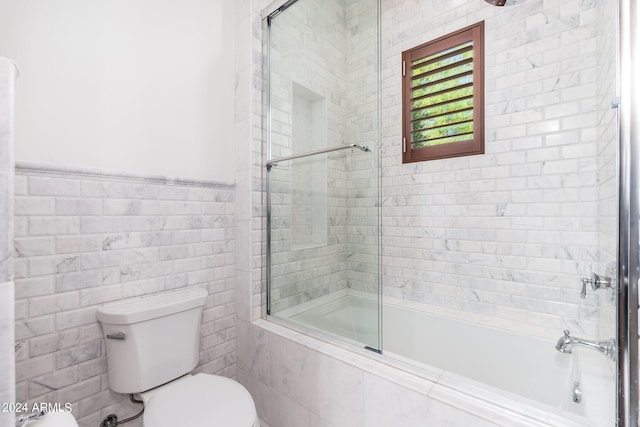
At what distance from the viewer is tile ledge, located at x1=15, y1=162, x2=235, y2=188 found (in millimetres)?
1103

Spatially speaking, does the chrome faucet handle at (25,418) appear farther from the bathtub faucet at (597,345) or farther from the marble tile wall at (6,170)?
the bathtub faucet at (597,345)

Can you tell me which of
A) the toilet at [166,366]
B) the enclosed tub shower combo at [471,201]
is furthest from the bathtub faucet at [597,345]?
the toilet at [166,366]

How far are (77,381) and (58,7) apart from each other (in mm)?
1531

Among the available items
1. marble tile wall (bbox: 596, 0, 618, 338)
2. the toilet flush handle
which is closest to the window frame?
marble tile wall (bbox: 596, 0, 618, 338)

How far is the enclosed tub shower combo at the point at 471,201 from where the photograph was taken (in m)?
1.43

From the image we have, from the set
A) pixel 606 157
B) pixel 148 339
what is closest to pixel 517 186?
pixel 606 157

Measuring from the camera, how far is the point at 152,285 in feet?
4.69

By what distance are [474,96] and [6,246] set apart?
7.43ft

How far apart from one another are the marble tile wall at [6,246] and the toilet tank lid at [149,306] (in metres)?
0.58

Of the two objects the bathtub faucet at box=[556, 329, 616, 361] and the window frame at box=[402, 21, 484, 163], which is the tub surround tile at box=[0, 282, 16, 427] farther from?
the window frame at box=[402, 21, 484, 163]

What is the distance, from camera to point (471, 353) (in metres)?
1.74

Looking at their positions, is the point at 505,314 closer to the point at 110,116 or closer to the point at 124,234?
the point at 124,234

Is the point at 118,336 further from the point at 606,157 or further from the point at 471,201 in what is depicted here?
the point at 606,157

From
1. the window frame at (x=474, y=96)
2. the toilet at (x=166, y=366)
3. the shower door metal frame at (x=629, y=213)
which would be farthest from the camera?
the window frame at (x=474, y=96)
